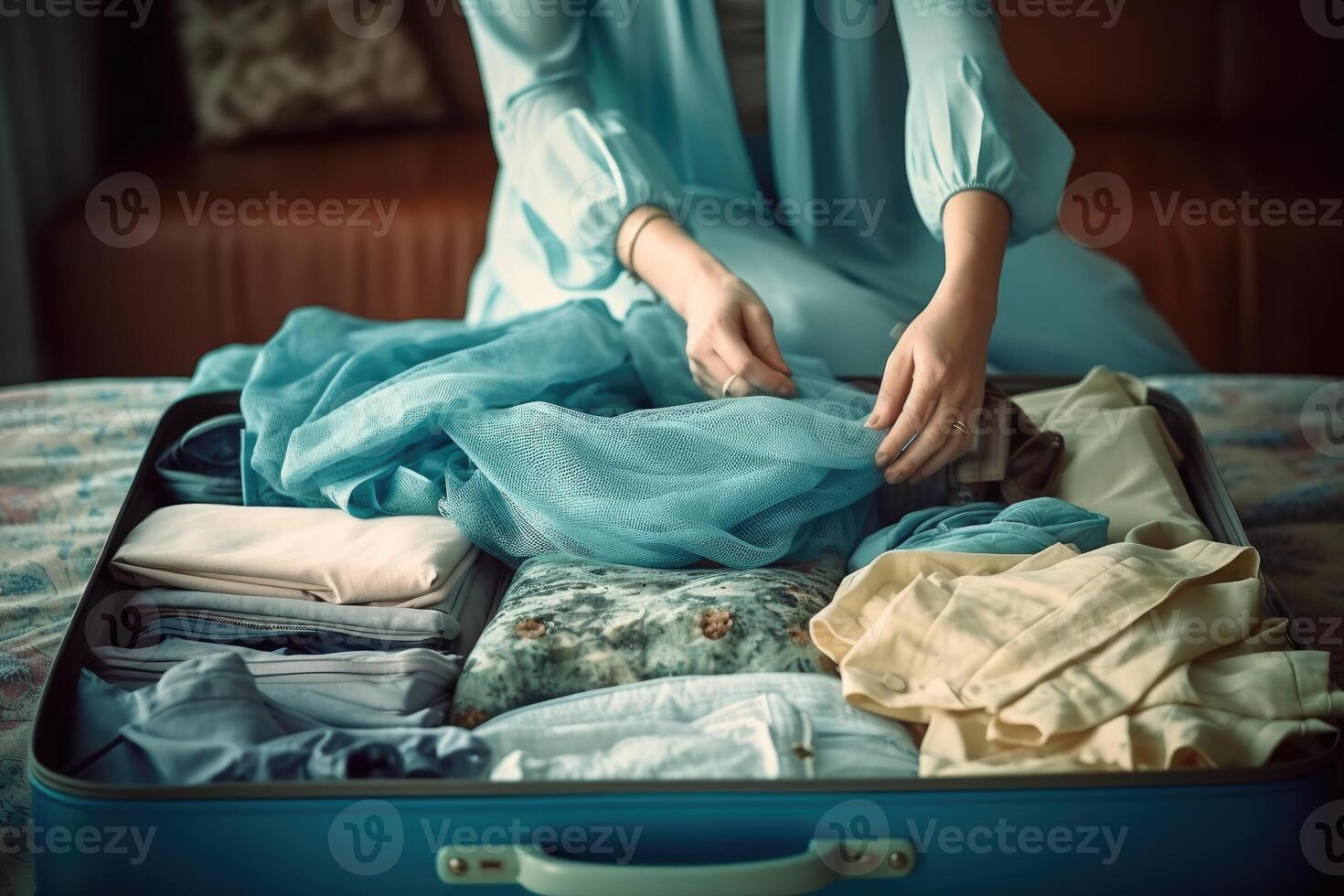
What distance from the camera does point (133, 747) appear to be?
655 millimetres

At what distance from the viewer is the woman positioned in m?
1.07

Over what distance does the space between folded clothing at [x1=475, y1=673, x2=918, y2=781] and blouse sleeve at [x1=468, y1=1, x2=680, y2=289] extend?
21.4 inches

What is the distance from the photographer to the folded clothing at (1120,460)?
2.78ft

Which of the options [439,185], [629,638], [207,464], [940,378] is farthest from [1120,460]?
[439,185]

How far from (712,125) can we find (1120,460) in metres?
0.59

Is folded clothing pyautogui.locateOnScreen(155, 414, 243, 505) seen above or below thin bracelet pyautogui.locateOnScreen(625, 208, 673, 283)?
below

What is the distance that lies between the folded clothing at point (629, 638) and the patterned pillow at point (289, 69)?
1.59m

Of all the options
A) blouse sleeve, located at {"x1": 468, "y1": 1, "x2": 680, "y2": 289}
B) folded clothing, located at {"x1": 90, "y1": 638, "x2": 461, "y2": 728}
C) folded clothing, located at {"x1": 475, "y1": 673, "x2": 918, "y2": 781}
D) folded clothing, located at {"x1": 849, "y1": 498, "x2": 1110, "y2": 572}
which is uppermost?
blouse sleeve, located at {"x1": 468, "y1": 1, "x2": 680, "y2": 289}

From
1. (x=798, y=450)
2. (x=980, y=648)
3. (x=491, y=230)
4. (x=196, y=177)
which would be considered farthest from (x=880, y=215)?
(x=196, y=177)

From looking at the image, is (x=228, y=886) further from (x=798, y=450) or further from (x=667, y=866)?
(x=798, y=450)

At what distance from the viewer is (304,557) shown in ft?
2.60

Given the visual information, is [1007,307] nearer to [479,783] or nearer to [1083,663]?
[1083,663]

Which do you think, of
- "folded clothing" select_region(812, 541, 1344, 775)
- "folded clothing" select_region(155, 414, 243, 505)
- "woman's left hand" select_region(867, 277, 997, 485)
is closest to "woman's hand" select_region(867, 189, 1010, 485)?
"woman's left hand" select_region(867, 277, 997, 485)

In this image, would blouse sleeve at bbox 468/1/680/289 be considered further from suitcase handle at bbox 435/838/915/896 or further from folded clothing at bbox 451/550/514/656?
suitcase handle at bbox 435/838/915/896
